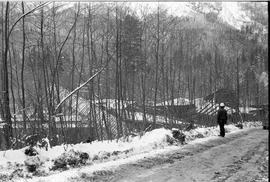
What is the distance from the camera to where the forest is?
13.0 meters

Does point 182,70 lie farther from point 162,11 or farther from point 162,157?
point 162,157

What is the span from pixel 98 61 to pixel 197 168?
550 inches

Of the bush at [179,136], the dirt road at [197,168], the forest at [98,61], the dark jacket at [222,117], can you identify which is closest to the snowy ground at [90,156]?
the bush at [179,136]

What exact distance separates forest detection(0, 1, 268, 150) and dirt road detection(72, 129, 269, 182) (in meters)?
2.41

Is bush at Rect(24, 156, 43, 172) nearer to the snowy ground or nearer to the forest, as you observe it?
the snowy ground

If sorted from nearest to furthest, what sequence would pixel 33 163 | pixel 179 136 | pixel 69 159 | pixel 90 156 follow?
pixel 33 163, pixel 69 159, pixel 90 156, pixel 179 136

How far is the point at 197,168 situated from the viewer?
912 centimetres

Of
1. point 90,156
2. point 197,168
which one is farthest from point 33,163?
point 197,168

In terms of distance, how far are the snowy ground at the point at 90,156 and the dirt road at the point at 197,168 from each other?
441mm

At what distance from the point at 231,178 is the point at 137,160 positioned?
3.19 m

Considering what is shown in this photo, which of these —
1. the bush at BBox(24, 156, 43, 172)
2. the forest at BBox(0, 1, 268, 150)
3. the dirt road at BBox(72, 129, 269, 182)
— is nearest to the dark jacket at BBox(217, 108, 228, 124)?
the forest at BBox(0, 1, 268, 150)

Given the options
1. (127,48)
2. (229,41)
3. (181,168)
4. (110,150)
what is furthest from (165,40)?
(181,168)

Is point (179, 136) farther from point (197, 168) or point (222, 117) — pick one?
point (197, 168)

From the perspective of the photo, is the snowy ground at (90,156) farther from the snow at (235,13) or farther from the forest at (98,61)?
the snow at (235,13)
